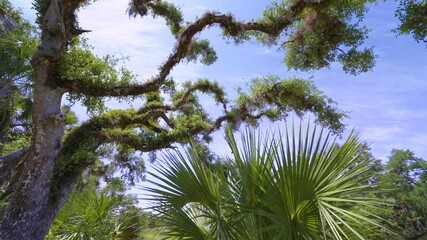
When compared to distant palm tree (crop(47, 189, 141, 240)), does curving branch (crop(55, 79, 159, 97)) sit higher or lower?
higher

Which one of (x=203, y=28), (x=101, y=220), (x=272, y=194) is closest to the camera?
(x=272, y=194)

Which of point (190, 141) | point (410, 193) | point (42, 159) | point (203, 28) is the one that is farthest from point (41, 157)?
point (410, 193)

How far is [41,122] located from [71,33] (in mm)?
2305

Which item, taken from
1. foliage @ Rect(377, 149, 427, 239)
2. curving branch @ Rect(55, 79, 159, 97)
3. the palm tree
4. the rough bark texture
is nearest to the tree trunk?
the rough bark texture

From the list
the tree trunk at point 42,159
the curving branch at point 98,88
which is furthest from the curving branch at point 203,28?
the tree trunk at point 42,159

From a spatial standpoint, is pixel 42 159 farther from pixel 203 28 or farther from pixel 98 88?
pixel 203 28

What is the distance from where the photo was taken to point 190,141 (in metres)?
4.74

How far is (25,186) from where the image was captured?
6133 millimetres

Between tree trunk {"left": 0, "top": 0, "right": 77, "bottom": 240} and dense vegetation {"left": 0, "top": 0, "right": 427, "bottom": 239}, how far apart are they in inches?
0.9

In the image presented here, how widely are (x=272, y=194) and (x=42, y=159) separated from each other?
17.2 ft

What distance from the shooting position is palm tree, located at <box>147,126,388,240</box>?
2773mm

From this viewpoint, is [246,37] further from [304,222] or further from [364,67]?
[304,222]

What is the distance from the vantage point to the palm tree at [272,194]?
277cm

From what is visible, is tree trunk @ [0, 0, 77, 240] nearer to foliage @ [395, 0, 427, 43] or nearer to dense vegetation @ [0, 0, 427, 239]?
dense vegetation @ [0, 0, 427, 239]
